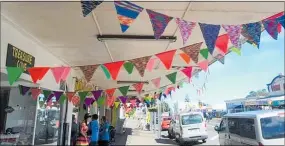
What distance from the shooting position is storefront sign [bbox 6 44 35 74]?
5355mm

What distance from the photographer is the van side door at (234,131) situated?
8617 mm

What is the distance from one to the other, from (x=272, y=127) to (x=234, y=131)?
5.72 ft

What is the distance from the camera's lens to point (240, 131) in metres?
8.43

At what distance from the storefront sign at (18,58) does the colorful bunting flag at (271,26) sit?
4615 millimetres

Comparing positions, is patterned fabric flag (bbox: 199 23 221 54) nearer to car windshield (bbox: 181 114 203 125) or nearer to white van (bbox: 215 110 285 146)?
white van (bbox: 215 110 285 146)

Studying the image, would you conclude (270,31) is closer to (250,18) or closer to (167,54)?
(250,18)

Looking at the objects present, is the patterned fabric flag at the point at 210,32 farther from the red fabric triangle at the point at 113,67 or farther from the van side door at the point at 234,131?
the van side door at the point at 234,131

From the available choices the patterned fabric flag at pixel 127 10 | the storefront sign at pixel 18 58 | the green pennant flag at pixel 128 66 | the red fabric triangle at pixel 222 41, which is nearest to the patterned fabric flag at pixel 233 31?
the red fabric triangle at pixel 222 41

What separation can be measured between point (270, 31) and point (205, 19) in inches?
45.5

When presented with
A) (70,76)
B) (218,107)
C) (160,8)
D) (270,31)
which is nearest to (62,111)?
(70,76)

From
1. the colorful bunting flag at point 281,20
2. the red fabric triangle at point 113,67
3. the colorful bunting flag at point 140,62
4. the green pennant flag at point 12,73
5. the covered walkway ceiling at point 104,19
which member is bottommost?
the green pennant flag at point 12,73

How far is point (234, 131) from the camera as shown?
897cm

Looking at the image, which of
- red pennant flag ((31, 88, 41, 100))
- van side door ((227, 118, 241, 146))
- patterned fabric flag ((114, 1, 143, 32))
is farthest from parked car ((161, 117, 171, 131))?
patterned fabric flag ((114, 1, 143, 32))

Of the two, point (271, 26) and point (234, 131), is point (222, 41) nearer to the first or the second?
point (271, 26)
